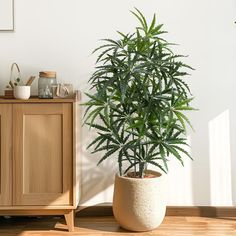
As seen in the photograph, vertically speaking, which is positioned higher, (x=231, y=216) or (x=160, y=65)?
(x=160, y=65)

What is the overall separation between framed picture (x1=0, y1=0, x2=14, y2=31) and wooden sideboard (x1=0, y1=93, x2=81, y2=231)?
2.40 feet

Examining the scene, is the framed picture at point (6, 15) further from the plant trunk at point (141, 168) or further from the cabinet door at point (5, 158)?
the plant trunk at point (141, 168)

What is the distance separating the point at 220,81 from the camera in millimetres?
2607

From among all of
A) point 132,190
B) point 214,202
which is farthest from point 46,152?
point 214,202

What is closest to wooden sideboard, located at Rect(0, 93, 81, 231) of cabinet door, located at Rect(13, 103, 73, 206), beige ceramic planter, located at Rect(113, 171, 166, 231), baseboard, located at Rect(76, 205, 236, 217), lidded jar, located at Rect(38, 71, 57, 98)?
cabinet door, located at Rect(13, 103, 73, 206)

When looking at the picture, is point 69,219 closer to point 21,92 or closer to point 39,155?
point 39,155

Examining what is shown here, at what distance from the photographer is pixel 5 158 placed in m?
2.21

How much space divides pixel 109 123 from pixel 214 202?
3.63 ft

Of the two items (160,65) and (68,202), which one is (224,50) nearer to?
(160,65)

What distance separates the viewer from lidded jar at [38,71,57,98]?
7.61 feet

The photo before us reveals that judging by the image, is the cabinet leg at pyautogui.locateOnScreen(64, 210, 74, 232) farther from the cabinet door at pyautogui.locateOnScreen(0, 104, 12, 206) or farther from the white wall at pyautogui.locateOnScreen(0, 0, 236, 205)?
the white wall at pyautogui.locateOnScreen(0, 0, 236, 205)

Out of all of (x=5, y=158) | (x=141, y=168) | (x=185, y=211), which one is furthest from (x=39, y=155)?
(x=185, y=211)

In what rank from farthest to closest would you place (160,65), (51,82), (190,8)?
1. (190,8)
2. (51,82)
3. (160,65)

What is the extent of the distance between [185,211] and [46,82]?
143 cm
